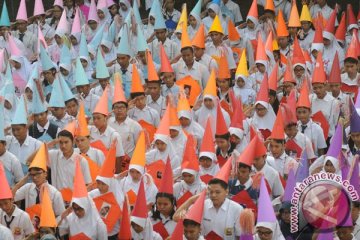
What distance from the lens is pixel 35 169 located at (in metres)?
13.9

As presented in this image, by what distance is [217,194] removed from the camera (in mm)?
13164

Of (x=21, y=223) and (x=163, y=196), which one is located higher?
(x=163, y=196)

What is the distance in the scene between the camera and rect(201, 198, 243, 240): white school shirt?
13.1m

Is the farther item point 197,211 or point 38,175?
point 38,175

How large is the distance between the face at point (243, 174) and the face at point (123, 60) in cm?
521

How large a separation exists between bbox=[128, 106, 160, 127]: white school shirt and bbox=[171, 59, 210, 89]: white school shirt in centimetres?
150

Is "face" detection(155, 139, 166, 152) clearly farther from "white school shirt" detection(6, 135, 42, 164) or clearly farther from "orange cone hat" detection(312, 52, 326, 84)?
"orange cone hat" detection(312, 52, 326, 84)

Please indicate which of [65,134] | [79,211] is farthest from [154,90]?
[79,211]

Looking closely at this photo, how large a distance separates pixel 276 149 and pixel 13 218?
129 inches

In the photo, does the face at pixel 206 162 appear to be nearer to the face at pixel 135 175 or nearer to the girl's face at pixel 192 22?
the face at pixel 135 175

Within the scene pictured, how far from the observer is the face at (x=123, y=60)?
1867 centimetres

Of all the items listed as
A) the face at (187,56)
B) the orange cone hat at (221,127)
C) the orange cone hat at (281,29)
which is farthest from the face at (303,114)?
the orange cone hat at (281,29)

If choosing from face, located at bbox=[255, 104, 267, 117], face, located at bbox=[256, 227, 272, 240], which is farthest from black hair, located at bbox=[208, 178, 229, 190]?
face, located at bbox=[255, 104, 267, 117]

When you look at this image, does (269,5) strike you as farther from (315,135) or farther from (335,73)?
(315,135)
